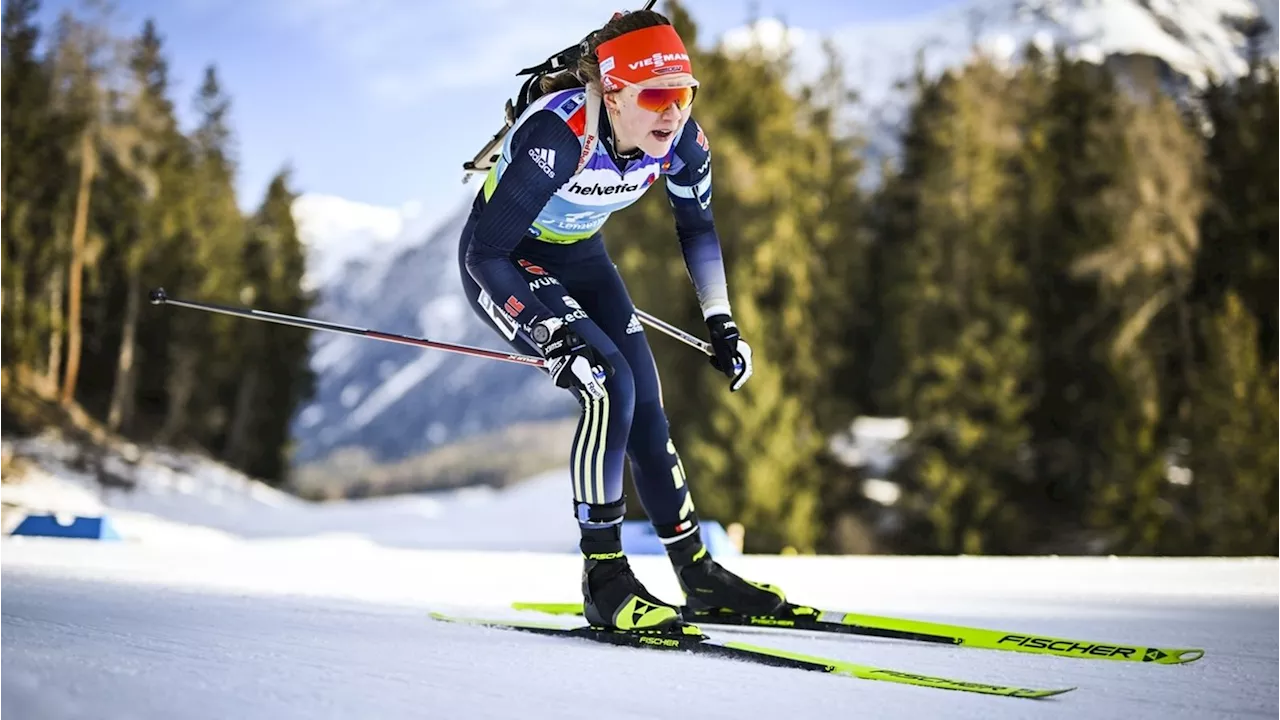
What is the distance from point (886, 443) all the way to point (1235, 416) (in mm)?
8151

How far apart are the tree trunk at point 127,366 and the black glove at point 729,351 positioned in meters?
25.8

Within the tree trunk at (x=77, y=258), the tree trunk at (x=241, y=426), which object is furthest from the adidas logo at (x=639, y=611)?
the tree trunk at (x=241, y=426)

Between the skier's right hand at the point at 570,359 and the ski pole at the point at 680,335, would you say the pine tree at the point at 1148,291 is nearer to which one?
the ski pole at the point at 680,335

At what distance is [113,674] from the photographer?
203cm

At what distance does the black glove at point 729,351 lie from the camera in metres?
3.81

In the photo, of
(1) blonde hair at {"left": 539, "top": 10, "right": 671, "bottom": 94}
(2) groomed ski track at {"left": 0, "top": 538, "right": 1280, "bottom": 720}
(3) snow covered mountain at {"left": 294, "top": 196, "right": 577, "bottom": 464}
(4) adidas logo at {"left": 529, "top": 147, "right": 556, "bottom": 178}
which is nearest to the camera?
(2) groomed ski track at {"left": 0, "top": 538, "right": 1280, "bottom": 720}

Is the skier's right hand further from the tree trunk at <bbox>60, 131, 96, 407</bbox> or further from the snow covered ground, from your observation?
the tree trunk at <bbox>60, 131, 96, 407</bbox>

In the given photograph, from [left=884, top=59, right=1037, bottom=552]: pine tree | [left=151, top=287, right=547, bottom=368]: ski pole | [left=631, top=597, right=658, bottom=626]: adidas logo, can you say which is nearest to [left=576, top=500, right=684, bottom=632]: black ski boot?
[left=631, top=597, right=658, bottom=626]: adidas logo

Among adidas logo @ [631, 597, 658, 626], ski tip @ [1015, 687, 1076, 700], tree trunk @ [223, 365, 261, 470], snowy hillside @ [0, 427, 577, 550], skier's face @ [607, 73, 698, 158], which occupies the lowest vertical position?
ski tip @ [1015, 687, 1076, 700]

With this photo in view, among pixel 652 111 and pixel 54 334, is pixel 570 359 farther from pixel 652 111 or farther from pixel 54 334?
pixel 54 334

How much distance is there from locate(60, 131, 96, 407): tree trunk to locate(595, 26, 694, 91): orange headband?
2452cm

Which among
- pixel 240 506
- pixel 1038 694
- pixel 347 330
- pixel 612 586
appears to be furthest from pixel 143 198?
pixel 1038 694

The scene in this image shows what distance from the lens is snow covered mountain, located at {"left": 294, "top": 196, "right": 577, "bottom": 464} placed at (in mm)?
53562

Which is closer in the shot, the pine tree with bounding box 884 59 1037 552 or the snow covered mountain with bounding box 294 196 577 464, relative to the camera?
the pine tree with bounding box 884 59 1037 552
